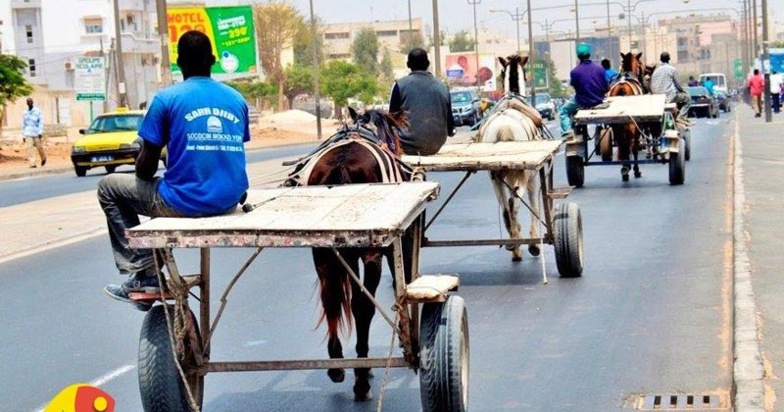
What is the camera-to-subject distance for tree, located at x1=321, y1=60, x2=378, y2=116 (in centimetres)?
7930

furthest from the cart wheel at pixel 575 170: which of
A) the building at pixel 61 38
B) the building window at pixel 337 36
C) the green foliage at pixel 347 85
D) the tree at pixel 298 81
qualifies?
the building window at pixel 337 36

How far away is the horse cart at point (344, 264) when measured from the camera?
21.1ft

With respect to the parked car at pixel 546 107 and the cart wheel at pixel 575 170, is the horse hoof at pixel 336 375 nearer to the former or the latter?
the cart wheel at pixel 575 170

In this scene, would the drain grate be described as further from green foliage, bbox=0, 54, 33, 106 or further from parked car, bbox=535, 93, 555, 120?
parked car, bbox=535, 93, 555, 120

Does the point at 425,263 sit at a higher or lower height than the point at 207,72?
lower

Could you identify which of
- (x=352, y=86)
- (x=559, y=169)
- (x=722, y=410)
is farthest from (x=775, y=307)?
(x=352, y=86)

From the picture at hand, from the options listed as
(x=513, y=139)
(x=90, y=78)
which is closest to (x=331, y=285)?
(x=513, y=139)

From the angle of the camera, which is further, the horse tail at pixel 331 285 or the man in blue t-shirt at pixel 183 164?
the horse tail at pixel 331 285

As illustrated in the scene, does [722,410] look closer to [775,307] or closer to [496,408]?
[496,408]

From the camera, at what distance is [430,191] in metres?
7.62

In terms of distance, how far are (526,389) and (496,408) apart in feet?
1.55

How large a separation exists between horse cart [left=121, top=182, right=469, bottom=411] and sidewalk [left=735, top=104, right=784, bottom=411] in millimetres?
1595

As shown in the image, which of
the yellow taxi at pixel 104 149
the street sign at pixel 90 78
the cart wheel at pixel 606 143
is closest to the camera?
the cart wheel at pixel 606 143

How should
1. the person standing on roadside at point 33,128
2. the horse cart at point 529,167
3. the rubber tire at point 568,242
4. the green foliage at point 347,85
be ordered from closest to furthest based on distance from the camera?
the horse cart at point 529,167
the rubber tire at point 568,242
the person standing on roadside at point 33,128
the green foliage at point 347,85
